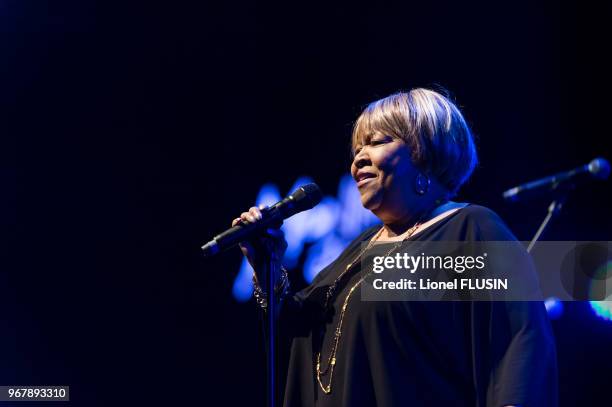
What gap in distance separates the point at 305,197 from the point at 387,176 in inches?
10.8

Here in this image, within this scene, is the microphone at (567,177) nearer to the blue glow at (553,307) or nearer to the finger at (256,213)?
the finger at (256,213)

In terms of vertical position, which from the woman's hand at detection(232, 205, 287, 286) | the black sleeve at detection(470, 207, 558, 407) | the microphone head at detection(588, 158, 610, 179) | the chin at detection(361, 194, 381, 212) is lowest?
the black sleeve at detection(470, 207, 558, 407)

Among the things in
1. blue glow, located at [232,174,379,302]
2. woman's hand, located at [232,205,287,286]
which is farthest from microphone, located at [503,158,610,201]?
blue glow, located at [232,174,379,302]

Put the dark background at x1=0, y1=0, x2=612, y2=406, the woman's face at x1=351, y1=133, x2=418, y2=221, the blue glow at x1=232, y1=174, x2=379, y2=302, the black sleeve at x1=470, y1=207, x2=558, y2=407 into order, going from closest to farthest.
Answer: the black sleeve at x1=470, y1=207, x2=558, y2=407 < the woman's face at x1=351, y1=133, x2=418, y2=221 < the dark background at x1=0, y1=0, x2=612, y2=406 < the blue glow at x1=232, y1=174, x2=379, y2=302

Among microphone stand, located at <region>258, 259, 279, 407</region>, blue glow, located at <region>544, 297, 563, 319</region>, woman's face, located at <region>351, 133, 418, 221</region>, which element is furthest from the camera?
blue glow, located at <region>544, 297, 563, 319</region>

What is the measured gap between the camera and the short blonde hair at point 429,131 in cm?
186

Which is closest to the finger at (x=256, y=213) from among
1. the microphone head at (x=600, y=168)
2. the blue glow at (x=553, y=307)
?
the microphone head at (x=600, y=168)

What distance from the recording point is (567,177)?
5.21 feet

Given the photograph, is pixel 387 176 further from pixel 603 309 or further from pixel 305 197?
pixel 603 309

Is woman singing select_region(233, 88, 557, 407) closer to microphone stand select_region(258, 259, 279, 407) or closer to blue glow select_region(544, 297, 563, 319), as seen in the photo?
microphone stand select_region(258, 259, 279, 407)

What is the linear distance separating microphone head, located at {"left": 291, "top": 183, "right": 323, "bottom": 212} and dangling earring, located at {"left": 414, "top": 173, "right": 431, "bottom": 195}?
30cm

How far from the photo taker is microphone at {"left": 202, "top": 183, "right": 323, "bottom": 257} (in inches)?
62.6

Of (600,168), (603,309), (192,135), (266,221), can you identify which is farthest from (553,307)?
(192,135)

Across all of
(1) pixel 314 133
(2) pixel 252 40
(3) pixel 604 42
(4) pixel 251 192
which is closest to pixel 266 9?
(2) pixel 252 40
